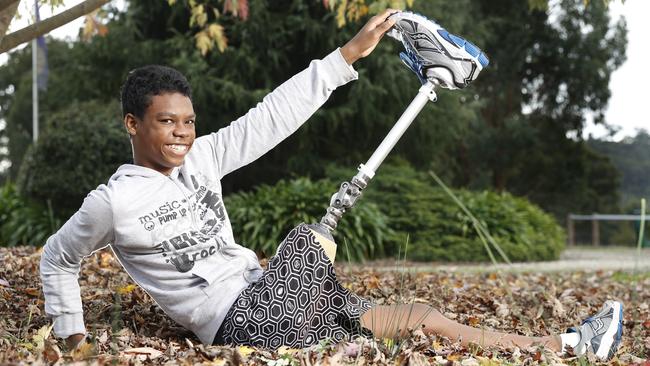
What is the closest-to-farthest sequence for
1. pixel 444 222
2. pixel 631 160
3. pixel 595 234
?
pixel 444 222 < pixel 595 234 < pixel 631 160

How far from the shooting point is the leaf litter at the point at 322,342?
2.55 metres

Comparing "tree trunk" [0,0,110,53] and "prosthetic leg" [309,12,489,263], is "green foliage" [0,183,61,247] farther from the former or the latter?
"prosthetic leg" [309,12,489,263]

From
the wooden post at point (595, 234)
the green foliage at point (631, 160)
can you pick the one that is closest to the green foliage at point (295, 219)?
the wooden post at point (595, 234)

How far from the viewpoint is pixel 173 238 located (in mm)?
2705

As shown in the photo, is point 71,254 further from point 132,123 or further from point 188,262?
point 132,123

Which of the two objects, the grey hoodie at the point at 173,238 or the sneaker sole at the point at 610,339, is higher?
the grey hoodie at the point at 173,238

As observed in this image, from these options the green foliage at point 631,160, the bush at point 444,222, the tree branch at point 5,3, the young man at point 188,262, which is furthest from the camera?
the green foliage at point 631,160

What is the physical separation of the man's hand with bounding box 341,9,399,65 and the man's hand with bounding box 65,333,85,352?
1401mm

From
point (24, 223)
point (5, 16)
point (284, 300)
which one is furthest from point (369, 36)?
point (24, 223)

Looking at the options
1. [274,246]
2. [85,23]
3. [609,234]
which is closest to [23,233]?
[274,246]

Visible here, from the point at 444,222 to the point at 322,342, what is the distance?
301 inches

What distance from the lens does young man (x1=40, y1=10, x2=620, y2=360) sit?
2.66m

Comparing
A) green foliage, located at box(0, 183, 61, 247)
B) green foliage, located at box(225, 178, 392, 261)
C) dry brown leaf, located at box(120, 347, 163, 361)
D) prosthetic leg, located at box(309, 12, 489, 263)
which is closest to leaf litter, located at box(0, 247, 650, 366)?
dry brown leaf, located at box(120, 347, 163, 361)

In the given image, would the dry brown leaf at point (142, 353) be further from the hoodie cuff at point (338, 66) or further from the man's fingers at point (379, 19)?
the man's fingers at point (379, 19)
